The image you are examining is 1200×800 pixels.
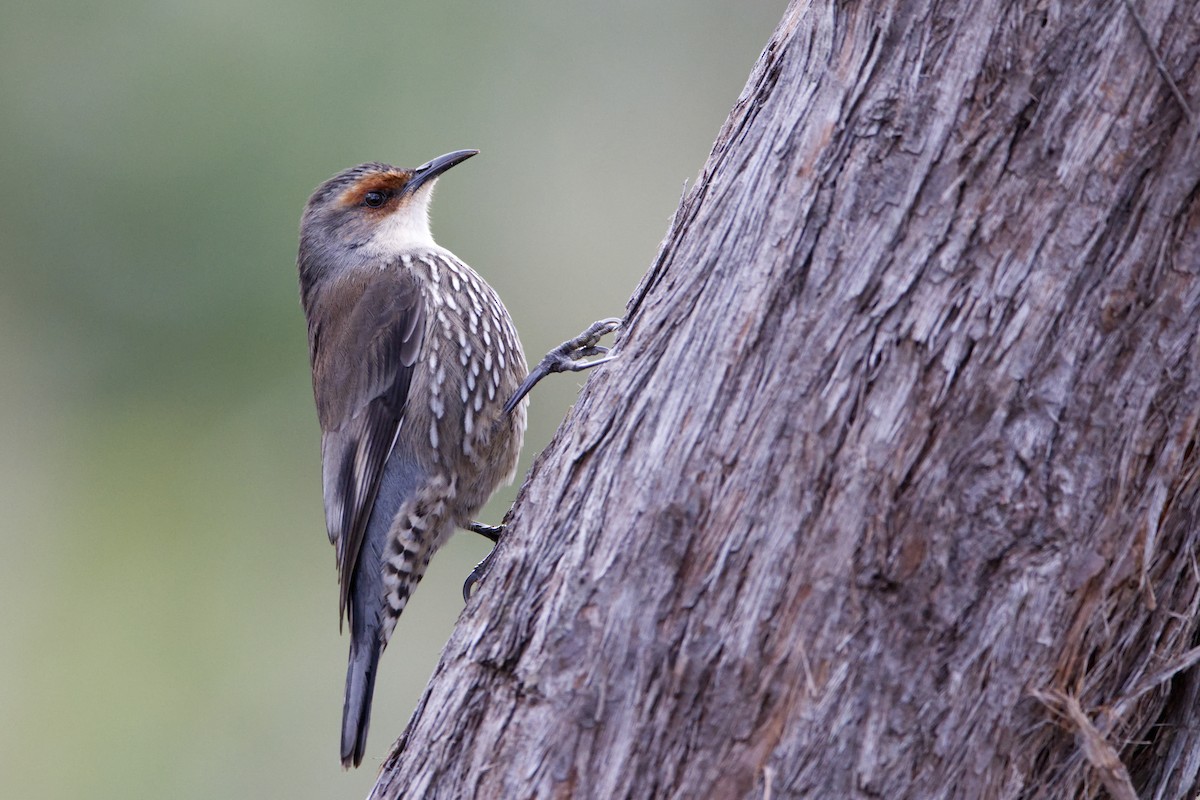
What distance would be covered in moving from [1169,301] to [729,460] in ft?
2.36

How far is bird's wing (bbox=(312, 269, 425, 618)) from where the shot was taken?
372cm

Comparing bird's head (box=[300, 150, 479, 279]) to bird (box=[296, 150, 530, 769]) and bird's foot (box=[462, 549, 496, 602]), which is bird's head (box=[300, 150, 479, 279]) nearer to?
bird (box=[296, 150, 530, 769])

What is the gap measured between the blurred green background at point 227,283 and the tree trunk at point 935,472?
4.73 metres

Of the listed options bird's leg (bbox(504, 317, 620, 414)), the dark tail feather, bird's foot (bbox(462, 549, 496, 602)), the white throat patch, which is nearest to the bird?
the dark tail feather

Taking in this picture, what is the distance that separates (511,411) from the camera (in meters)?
3.79

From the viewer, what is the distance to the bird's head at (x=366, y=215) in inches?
168

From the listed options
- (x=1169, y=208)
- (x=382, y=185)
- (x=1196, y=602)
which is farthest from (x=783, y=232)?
(x=382, y=185)

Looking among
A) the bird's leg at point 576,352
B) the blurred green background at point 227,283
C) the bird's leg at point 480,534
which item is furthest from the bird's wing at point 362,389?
the blurred green background at point 227,283

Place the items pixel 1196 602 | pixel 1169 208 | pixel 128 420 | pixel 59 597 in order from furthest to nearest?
pixel 128 420, pixel 59 597, pixel 1196 602, pixel 1169 208

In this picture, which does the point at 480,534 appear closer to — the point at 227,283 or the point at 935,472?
the point at 935,472

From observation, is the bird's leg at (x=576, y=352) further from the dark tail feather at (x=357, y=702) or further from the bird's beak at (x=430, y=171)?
the bird's beak at (x=430, y=171)

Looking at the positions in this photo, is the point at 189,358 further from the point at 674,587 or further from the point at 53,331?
the point at 674,587

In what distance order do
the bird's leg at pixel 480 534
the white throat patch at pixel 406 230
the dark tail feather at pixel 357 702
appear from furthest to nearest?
the white throat patch at pixel 406 230
the dark tail feather at pixel 357 702
the bird's leg at pixel 480 534

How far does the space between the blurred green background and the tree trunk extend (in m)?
4.73
